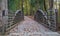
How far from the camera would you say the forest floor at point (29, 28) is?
255cm

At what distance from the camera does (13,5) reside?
258cm

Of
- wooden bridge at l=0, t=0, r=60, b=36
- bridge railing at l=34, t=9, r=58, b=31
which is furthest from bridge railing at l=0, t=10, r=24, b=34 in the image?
bridge railing at l=34, t=9, r=58, b=31

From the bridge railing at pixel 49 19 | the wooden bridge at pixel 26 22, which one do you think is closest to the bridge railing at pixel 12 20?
the wooden bridge at pixel 26 22

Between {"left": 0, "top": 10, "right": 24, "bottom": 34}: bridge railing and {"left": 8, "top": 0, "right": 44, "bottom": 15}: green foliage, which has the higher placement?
{"left": 8, "top": 0, "right": 44, "bottom": 15}: green foliage

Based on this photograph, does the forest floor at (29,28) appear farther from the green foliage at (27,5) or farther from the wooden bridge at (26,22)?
the green foliage at (27,5)

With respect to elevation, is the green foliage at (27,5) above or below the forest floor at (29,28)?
above

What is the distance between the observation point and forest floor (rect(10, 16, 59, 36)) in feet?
8.36

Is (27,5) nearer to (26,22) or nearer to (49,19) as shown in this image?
(26,22)

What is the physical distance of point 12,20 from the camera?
2.62m

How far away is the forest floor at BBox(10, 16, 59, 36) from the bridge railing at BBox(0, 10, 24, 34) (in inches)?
2.9

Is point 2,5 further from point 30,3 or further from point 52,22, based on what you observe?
point 52,22

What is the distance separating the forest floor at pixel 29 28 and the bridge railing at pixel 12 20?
73 mm

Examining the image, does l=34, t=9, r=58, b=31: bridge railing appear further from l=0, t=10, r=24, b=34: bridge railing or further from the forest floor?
l=0, t=10, r=24, b=34: bridge railing

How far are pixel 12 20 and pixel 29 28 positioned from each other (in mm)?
340
